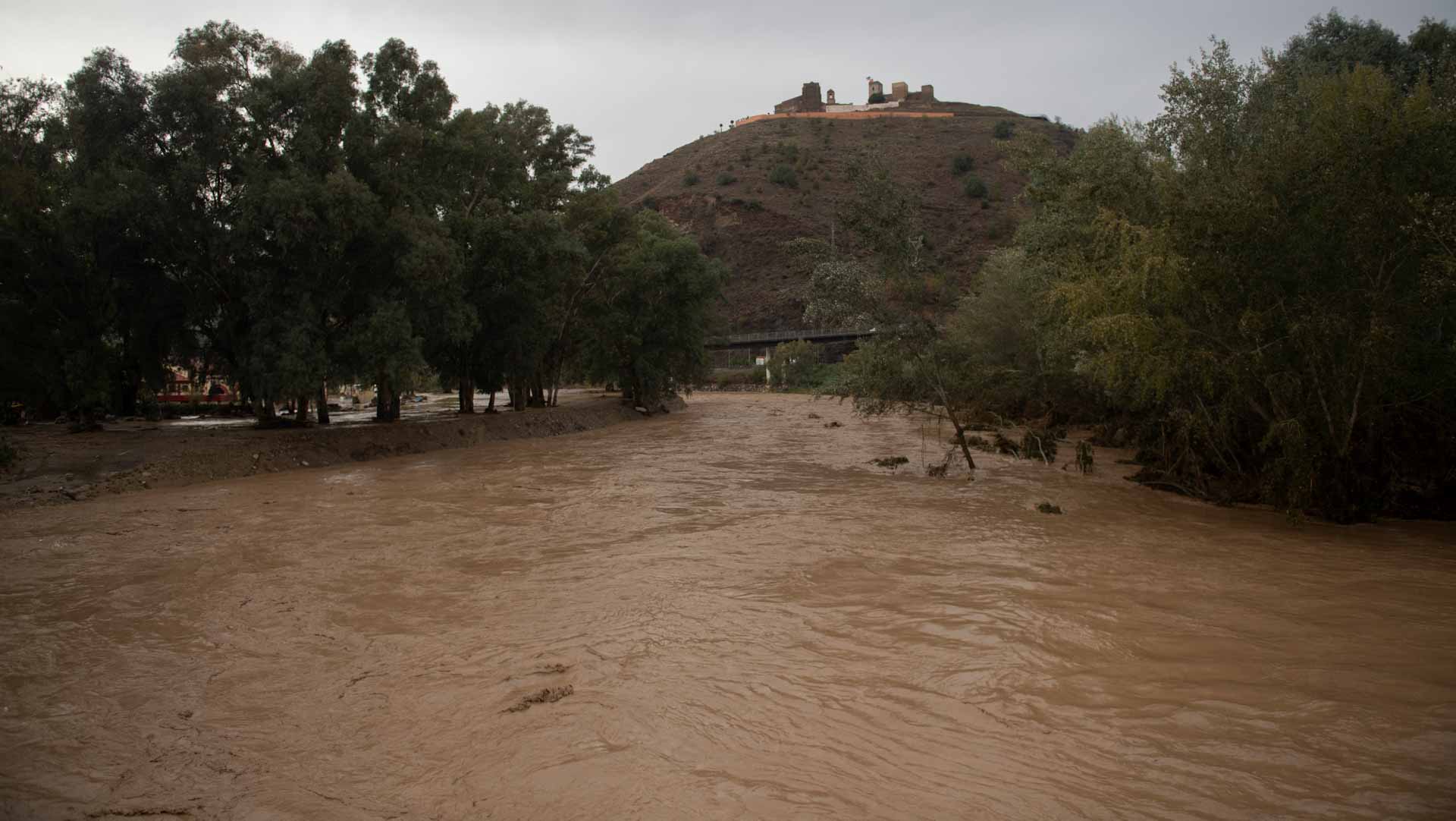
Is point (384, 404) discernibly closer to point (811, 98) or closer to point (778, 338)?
point (778, 338)

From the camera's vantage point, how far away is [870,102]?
181125 millimetres

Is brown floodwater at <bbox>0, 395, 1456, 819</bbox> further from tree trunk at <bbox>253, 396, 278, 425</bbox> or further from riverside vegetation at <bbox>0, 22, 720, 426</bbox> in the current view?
tree trunk at <bbox>253, 396, 278, 425</bbox>

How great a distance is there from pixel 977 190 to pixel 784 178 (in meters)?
28.3

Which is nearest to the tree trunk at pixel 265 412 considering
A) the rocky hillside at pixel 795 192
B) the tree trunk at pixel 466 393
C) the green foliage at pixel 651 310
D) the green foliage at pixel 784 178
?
the tree trunk at pixel 466 393

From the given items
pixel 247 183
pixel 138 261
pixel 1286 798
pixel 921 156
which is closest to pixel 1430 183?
pixel 1286 798

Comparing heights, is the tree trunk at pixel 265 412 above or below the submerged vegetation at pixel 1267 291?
below

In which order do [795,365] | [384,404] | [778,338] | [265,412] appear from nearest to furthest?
[265,412] < [384,404] < [795,365] < [778,338]

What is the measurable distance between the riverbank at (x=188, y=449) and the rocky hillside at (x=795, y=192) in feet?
221

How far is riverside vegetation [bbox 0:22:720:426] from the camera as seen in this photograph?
2367 centimetres

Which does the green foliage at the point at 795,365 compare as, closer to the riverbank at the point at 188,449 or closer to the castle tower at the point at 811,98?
the riverbank at the point at 188,449

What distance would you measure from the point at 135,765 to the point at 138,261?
1007 inches

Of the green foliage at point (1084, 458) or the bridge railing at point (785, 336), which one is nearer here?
the green foliage at point (1084, 458)

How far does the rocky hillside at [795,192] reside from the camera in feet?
359

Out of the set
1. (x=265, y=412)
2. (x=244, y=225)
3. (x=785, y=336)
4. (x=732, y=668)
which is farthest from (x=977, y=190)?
(x=732, y=668)
